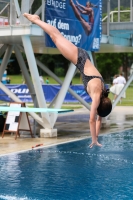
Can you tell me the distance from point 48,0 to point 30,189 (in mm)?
7522

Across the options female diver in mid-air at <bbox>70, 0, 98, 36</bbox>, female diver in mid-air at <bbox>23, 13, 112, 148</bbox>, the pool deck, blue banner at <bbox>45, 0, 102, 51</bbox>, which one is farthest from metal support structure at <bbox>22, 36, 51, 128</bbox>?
female diver in mid-air at <bbox>23, 13, 112, 148</bbox>

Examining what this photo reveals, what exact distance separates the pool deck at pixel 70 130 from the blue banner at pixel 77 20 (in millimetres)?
2995

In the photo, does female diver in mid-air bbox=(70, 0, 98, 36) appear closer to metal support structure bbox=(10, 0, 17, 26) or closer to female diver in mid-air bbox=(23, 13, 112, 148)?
metal support structure bbox=(10, 0, 17, 26)

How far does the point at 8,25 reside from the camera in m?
14.7

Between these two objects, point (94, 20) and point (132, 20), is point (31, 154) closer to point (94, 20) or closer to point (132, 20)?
point (94, 20)

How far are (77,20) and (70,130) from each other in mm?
4428

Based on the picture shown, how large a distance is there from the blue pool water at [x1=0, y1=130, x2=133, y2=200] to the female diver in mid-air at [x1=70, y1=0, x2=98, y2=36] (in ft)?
14.1

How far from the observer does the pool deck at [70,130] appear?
14.1 meters

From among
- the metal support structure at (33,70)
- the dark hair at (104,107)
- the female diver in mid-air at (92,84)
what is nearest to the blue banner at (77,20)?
the metal support structure at (33,70)

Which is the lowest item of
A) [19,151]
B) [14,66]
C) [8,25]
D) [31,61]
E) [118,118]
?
[14,66]

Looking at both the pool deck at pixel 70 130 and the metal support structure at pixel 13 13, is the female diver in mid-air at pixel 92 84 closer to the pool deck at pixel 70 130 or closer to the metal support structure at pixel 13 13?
the pool deck at pixel 70 130

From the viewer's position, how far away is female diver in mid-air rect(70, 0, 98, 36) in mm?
15762

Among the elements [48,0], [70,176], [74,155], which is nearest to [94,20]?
[48,0]

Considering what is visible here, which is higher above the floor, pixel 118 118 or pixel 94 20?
pixel 94 20
